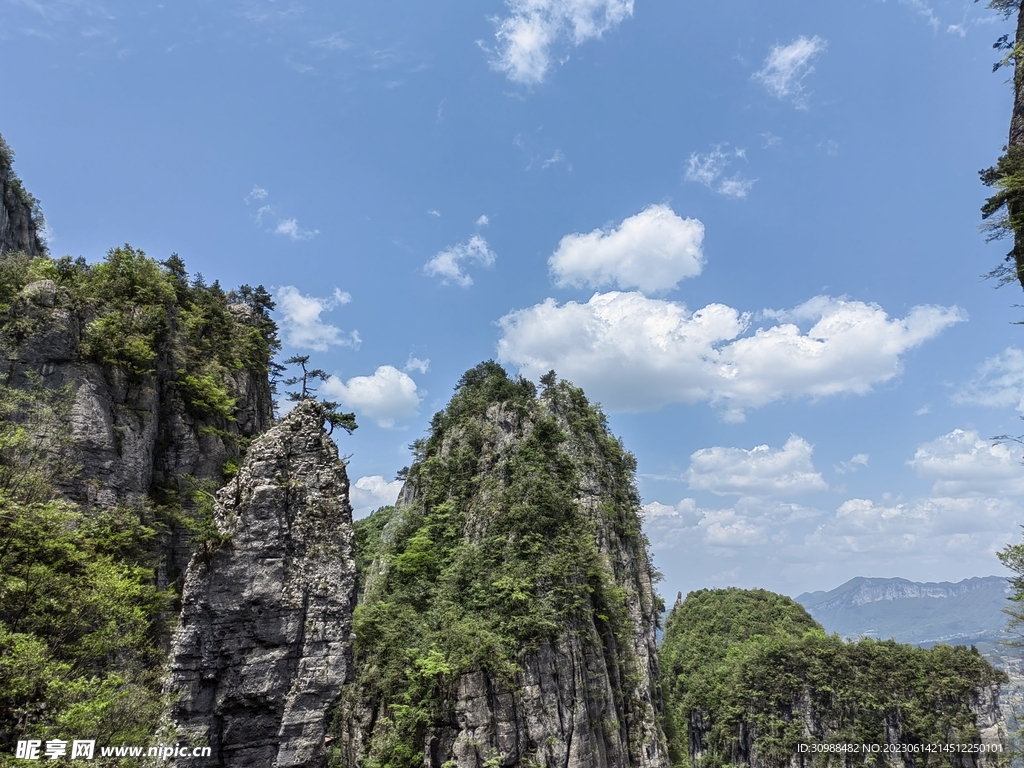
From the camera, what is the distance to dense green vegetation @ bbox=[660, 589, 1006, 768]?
46125 mm

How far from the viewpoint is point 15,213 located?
41719 millimetres

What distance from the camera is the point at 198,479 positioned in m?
21.4

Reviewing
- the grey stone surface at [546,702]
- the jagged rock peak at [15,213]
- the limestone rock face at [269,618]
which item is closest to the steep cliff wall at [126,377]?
the limestone rock face at [269,618]

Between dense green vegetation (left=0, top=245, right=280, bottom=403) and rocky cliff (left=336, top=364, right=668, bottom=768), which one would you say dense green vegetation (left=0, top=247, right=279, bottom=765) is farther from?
rocky cliff (left=336, top=364, right=668, bottom=768)

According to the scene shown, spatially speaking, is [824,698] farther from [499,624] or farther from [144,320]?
[144,320]

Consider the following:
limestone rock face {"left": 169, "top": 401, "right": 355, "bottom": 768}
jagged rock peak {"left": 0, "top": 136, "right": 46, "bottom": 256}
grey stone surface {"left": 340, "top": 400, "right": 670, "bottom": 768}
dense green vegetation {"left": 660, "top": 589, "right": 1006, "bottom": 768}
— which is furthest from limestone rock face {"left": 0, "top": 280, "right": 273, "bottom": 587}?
dense green vegetation {"left": 660, "top": 589, "right": 1006, "bottom": 768}

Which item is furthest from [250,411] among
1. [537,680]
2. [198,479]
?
[537,680]

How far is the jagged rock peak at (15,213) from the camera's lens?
1561 inches

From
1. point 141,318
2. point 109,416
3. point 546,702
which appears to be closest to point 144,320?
point 141,318

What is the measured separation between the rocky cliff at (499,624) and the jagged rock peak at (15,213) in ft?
129

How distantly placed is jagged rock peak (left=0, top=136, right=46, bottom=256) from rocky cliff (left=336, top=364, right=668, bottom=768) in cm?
3941

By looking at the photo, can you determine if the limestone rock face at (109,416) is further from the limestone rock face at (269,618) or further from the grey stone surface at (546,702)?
the grey stone surface at (546,702)

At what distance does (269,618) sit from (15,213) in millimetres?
49862

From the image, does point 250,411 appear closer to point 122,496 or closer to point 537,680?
point 122,496
